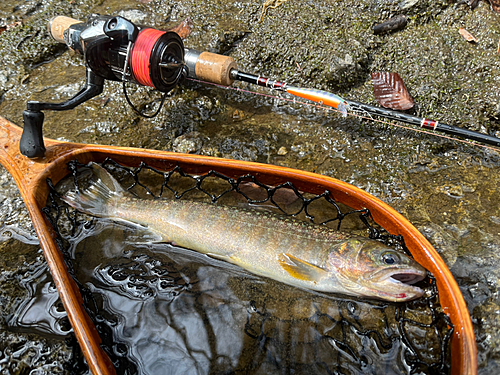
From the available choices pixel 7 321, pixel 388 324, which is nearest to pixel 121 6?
pixel 7 321

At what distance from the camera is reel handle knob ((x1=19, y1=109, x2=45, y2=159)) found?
2787 mm

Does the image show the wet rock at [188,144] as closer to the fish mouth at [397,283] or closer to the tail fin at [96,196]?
the tail fin at [96,196]

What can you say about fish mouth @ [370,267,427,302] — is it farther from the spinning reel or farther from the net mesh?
the spinning reel

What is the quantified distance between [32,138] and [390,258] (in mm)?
3042

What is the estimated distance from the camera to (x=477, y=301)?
91.1 inches

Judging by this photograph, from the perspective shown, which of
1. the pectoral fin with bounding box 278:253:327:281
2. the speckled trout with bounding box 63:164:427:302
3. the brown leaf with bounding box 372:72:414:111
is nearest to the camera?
the speckled trout with bounding box 63:164:427:302

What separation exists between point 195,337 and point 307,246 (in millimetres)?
1076

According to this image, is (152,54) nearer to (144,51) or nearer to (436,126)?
(144,51)

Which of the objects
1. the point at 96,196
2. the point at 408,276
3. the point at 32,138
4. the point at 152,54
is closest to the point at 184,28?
the point at 152,54

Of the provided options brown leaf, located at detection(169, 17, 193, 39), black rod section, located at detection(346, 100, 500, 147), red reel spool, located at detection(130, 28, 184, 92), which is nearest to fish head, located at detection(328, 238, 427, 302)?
black rod section, located at detection(346, 100, 500, 147)

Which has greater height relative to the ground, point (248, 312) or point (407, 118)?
point (407, 118)

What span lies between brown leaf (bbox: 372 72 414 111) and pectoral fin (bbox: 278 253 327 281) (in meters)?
2.11

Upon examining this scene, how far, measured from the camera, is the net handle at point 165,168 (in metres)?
1.92

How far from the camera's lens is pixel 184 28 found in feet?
15.0
